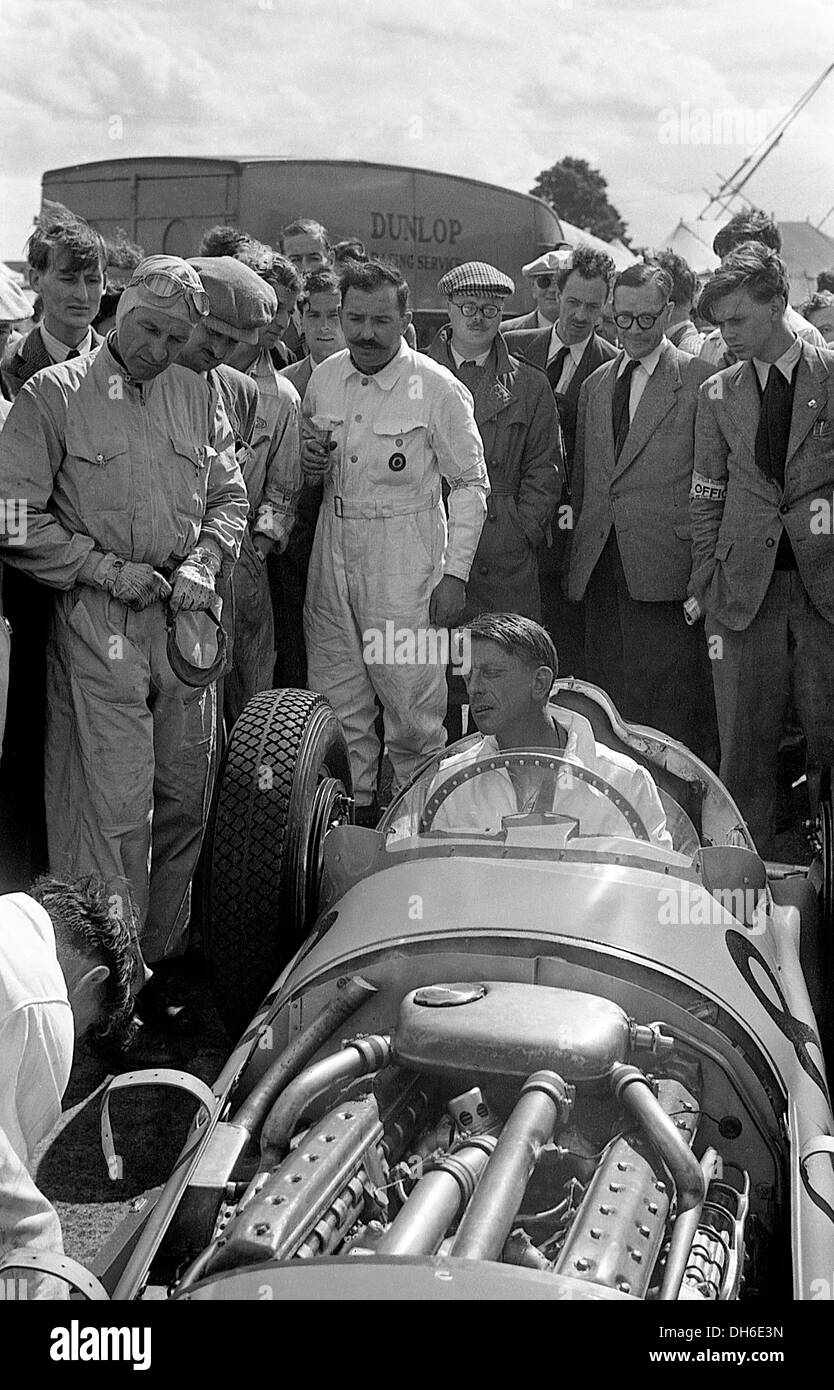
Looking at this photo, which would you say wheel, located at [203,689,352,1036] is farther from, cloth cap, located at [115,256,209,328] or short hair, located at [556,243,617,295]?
short hair, located at [556,243,617,295]

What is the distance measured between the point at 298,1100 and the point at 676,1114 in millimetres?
762

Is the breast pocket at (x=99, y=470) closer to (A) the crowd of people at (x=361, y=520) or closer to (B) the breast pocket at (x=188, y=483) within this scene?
(A) the crowd of people at (x=361, y=520)

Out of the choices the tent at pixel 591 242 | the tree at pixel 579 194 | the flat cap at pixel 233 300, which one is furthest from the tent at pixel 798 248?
the tree at pixel 579 194

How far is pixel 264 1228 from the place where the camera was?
2.54m

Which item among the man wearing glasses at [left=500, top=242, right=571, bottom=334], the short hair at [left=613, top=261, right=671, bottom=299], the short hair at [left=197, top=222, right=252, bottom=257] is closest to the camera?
the short hair at [left=613, top=261, right=671, bottom=299]

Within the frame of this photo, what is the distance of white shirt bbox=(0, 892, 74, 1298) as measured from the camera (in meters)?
2.63

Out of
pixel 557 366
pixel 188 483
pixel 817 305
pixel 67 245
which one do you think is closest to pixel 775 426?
pixel 557 366

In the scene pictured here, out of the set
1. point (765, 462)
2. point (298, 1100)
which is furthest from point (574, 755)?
point (765, 462)

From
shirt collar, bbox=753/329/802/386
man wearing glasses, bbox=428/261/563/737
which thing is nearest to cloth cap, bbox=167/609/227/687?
man wearing glasses, bbox=428/261/563/737

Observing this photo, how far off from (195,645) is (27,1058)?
230 centimetres

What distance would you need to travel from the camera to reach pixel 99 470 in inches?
187

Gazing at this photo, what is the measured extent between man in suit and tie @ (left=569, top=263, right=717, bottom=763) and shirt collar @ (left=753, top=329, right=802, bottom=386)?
0.54m

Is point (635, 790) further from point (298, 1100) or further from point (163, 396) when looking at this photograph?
point (163, 396)

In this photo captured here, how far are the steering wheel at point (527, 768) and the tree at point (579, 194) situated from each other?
177 feet
